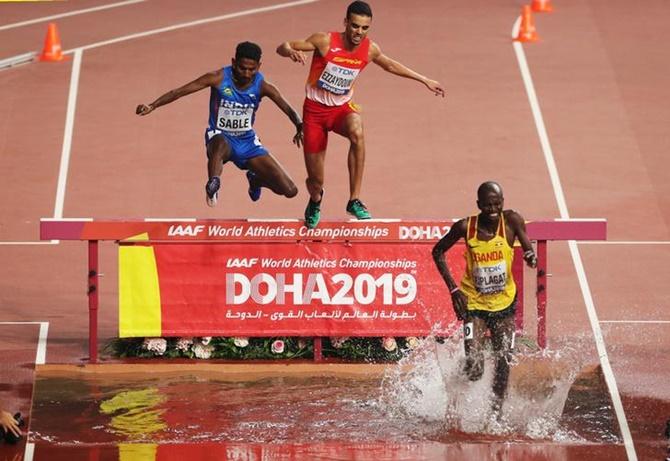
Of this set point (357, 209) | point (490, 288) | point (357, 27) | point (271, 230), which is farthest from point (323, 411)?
point (357, 27)

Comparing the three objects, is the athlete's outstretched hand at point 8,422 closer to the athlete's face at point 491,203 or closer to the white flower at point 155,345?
the white flower at point 155,345

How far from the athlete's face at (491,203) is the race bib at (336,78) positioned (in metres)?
2.38

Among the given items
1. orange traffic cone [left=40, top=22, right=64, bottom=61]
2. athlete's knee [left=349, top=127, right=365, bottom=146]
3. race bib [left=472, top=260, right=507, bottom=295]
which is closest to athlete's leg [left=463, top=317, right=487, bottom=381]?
race bib [left=472, top=260, right=507, bottom=295]

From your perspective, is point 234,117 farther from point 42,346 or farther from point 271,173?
point 42,346

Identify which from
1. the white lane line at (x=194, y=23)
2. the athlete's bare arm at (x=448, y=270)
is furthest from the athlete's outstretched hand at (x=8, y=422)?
the white lane line at (x=194, y=23)

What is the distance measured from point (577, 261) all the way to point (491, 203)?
6227 millimetres

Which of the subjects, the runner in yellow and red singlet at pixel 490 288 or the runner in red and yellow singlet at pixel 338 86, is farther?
the runner in red and yellow singlet at pixel 338 86

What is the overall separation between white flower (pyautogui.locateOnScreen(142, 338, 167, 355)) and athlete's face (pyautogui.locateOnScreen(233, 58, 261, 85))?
282 centimetres

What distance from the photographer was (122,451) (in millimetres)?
16203

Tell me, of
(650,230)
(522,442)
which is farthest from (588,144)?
(522,442)

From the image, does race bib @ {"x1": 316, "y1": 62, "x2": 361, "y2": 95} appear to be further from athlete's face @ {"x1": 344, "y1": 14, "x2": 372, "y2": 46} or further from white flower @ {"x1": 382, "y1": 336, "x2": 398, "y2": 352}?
white flower @ {"x1": 382, "y1": 336, "x2": 398, "y2": 352}

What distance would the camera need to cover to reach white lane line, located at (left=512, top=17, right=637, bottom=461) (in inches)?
→ 677

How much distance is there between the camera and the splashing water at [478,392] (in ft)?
55.0

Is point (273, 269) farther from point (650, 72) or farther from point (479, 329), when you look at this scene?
point (650, 72)
